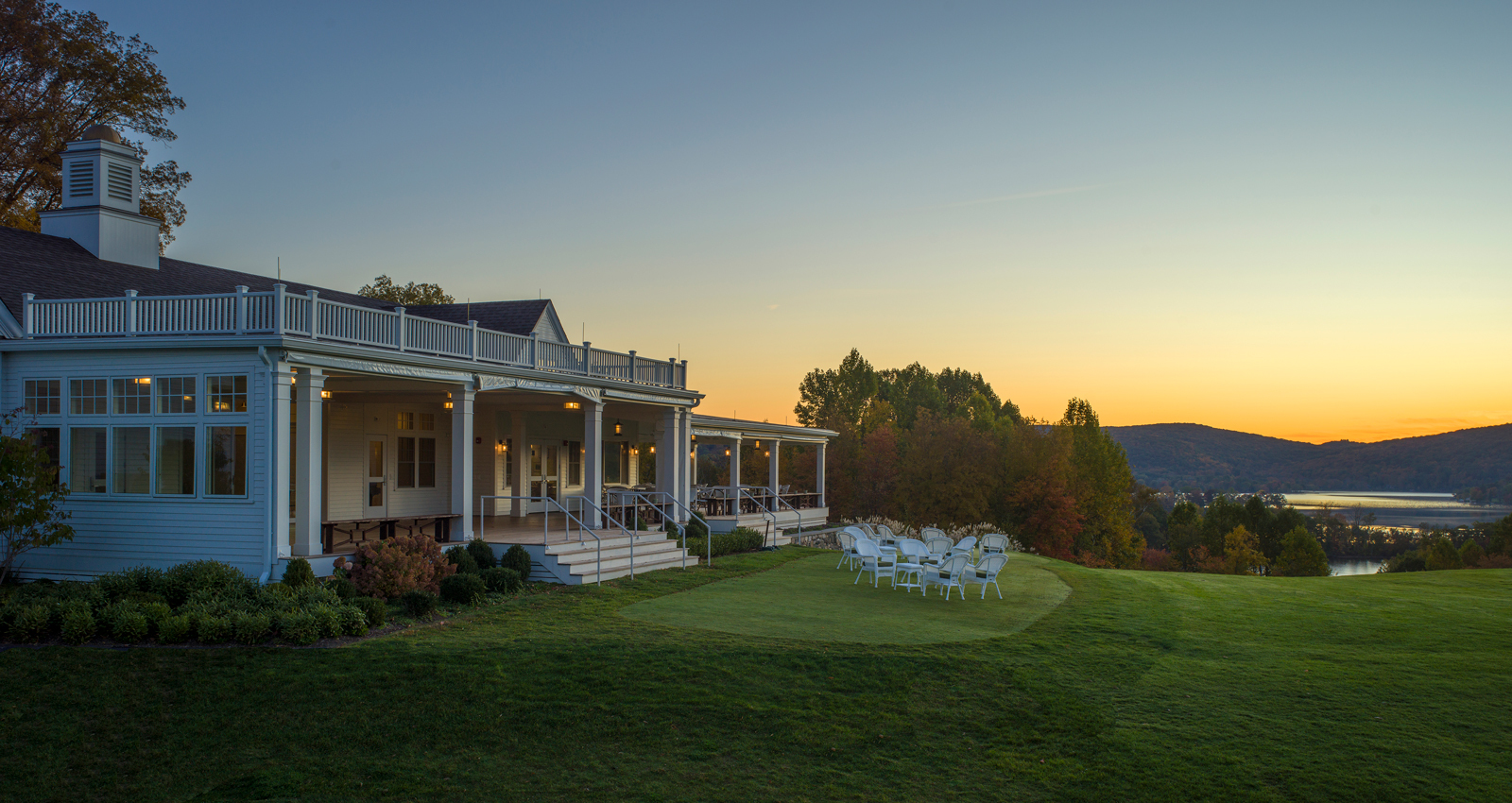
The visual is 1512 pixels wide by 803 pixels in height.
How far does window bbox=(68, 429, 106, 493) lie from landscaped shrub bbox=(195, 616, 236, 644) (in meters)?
5.24

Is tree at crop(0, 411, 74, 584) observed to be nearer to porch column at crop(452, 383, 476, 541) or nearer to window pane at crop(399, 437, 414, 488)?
porch column at crop(452, 383, 476, 541)

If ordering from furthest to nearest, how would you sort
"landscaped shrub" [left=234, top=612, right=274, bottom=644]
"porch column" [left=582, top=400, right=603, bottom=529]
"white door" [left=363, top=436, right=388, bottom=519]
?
"porch column" [left=582, top=400, right=603, bottom=529] < "white door" [left=363, top=436, right=388, bottom=519] < "landscaped shrub" [left=234, top=612, right=274, bottom=644]

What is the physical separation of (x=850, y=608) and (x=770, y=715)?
5192mm

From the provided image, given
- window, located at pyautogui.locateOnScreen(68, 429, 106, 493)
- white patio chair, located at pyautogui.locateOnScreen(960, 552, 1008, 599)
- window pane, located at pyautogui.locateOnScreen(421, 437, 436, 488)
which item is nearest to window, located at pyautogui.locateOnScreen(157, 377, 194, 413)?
window, located at pyautogui.locateOnScreen(68, 429, 106, 493)

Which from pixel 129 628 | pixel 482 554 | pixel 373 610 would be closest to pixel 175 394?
pixel 129 628

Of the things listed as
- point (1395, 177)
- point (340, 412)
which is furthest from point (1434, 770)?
point (1395, 177)

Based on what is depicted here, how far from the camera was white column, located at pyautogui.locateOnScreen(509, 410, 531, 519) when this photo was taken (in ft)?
73.4

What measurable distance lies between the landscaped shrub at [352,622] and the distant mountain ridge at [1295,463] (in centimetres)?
13062

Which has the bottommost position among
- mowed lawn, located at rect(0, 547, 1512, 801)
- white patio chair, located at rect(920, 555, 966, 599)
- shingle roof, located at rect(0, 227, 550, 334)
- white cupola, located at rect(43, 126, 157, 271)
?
mowed lawn, located at rect(0, 547, 1512, 801)

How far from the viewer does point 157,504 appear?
1340 cm

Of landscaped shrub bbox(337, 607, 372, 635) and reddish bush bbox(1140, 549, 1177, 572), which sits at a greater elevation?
landscaped shrub bbox(337, 607, 372, 635)

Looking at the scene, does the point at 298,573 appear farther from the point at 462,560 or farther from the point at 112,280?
the point at 112,280

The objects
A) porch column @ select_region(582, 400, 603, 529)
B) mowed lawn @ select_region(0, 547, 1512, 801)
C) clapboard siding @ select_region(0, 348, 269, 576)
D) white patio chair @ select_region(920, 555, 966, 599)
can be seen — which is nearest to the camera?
mowed lawn @ select_region(0, 547, 1512, 801)

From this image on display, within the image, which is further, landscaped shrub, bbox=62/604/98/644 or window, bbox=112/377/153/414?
window, bbox=112/377/153/414
